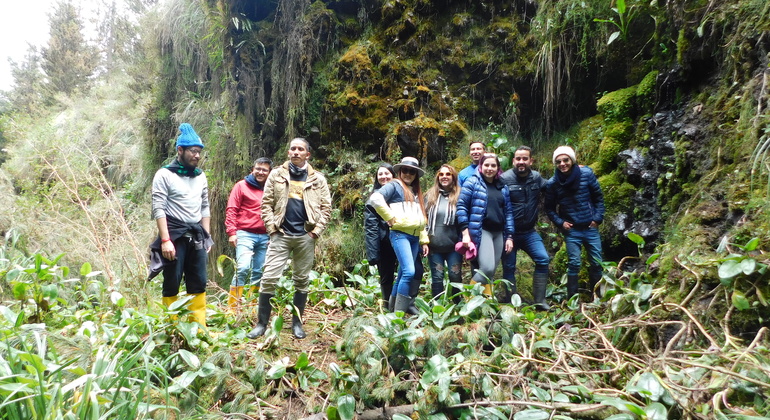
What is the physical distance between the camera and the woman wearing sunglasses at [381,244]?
4.25m

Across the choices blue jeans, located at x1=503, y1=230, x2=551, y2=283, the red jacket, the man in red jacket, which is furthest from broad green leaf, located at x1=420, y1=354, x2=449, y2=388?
the red jacket

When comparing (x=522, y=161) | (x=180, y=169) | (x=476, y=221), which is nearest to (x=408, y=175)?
(x=476, y=221)

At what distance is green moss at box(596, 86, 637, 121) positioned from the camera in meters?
5.38

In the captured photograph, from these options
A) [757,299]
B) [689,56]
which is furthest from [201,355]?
[689,56]

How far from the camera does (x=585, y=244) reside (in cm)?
452

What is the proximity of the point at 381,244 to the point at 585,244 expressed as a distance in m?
2.19

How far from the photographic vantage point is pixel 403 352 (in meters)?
2.67

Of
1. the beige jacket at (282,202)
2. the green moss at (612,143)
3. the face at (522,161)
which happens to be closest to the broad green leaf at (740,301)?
the face at (522,161)

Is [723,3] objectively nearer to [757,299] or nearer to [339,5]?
[757,299]

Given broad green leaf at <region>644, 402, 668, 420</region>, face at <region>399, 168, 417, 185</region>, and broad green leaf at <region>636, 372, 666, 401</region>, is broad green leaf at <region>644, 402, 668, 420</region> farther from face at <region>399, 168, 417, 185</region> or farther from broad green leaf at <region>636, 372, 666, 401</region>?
face at <region>399, 168, 417, 185</region>

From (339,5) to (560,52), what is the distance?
169 inches

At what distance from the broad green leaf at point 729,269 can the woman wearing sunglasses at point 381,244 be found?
2.71 metres

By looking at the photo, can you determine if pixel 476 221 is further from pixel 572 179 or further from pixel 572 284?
pixel 572 284

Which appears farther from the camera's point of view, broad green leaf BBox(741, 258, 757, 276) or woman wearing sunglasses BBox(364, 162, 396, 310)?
woman wearing sunglasses BBox(364, 162, 396, 310)
